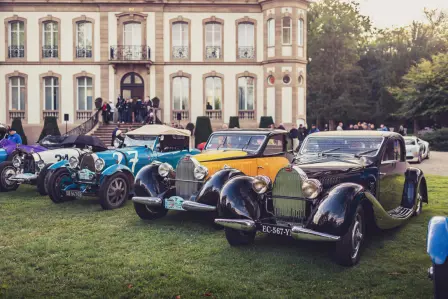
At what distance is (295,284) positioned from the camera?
211 inches

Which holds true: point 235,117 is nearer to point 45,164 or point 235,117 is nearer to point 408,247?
point 45,164

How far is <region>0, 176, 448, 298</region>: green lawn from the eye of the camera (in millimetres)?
5164

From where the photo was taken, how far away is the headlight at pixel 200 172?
8.45m

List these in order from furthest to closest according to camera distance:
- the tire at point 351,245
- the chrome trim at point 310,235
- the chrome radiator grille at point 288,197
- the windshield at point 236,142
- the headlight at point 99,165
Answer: the headlight at point 99,165, the windshield at point 236,142, the chrome radiator grille at point 288,197, the tire at point 351,245, the chrome trim at point 310,235

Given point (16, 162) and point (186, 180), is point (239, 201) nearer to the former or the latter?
point (186, 180)

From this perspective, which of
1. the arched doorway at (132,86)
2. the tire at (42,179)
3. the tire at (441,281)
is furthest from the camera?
the arched doorway at (132,86)

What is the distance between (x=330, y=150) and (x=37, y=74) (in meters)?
26.4

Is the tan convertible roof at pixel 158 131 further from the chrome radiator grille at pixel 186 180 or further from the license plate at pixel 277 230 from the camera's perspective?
the license plate at pixel 277 230

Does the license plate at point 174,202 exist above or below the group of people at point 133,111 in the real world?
below

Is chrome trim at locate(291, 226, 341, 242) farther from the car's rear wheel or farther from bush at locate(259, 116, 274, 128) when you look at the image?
bush at locate(259, 116, 274, 128)

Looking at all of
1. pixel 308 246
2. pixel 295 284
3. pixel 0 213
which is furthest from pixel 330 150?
pixel 0 213

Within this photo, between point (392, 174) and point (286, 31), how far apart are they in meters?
22.7

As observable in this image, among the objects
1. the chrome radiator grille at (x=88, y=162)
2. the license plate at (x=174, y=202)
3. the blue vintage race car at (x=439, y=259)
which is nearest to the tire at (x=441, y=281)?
the blue vintage race car at (x=439, y=259)

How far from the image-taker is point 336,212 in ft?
19.1
